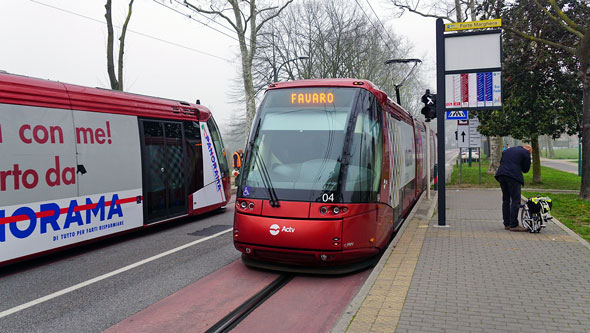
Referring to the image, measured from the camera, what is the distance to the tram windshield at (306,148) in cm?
609

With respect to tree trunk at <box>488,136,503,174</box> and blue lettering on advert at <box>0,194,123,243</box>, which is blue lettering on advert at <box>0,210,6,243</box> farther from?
tree trunk at <box>488,136,503,174</box>

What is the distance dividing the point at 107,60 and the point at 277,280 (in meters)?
12.9

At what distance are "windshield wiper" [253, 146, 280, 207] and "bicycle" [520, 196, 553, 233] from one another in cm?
508

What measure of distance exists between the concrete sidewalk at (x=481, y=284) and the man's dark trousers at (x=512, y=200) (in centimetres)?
33

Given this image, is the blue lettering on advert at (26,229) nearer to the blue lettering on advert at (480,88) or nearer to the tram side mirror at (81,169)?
the tram side mirror at (81,169)

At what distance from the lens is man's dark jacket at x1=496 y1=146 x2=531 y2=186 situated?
8.39 m

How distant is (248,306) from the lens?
5.09 meters

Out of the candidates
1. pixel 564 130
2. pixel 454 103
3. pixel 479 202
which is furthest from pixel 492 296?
pixel 564 130

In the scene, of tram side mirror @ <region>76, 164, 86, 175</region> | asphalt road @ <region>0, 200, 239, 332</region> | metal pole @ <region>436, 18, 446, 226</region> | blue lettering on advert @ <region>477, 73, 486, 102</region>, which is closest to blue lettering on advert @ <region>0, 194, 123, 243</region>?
tram side mirror @ <region>76, 164, 86, 175</region>

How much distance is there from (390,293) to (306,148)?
2.31 meters

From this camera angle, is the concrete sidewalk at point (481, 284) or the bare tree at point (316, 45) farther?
the bare tree at point (316, 45)

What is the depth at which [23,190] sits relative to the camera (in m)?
6.54

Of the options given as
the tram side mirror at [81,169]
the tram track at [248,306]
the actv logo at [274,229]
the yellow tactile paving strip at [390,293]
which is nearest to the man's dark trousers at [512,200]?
the yellow tactile paving strip at [390,293]

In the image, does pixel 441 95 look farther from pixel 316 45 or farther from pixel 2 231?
pixel 316 45
